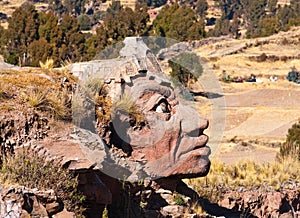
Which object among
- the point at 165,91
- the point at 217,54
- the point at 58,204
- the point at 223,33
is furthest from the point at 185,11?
the point at 58,204

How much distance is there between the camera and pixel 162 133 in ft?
29.1

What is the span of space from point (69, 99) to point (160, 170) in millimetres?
2078

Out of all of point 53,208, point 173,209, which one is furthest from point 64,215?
point 173,209

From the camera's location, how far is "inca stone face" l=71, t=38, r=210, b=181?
8.57 meters

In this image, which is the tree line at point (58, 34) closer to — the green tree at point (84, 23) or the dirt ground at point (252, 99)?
the dirt ground at point (252, 99)

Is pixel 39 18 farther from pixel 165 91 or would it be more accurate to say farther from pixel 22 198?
pixel 22 198

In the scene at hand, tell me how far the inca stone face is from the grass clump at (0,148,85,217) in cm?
113

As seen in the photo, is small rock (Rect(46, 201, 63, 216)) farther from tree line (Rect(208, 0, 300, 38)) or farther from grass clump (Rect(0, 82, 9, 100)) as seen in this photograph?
tree line (Rect(208, 0, 300, 38))

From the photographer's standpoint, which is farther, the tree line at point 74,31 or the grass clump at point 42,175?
the tree line at point 74,31

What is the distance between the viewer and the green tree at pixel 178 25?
51.1 metres

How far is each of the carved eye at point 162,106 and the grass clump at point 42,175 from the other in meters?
2.25

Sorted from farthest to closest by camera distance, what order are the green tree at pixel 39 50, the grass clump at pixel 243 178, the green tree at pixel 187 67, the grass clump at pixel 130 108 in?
the green tree at pixel 39 50 < the green tree at pixel 187 67 < the grass clump at pixel 243 178 < the grass clump at pixel 130 108

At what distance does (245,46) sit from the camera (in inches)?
2438

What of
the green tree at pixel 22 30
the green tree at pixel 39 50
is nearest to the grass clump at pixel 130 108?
the green tree at pixel 39 50
